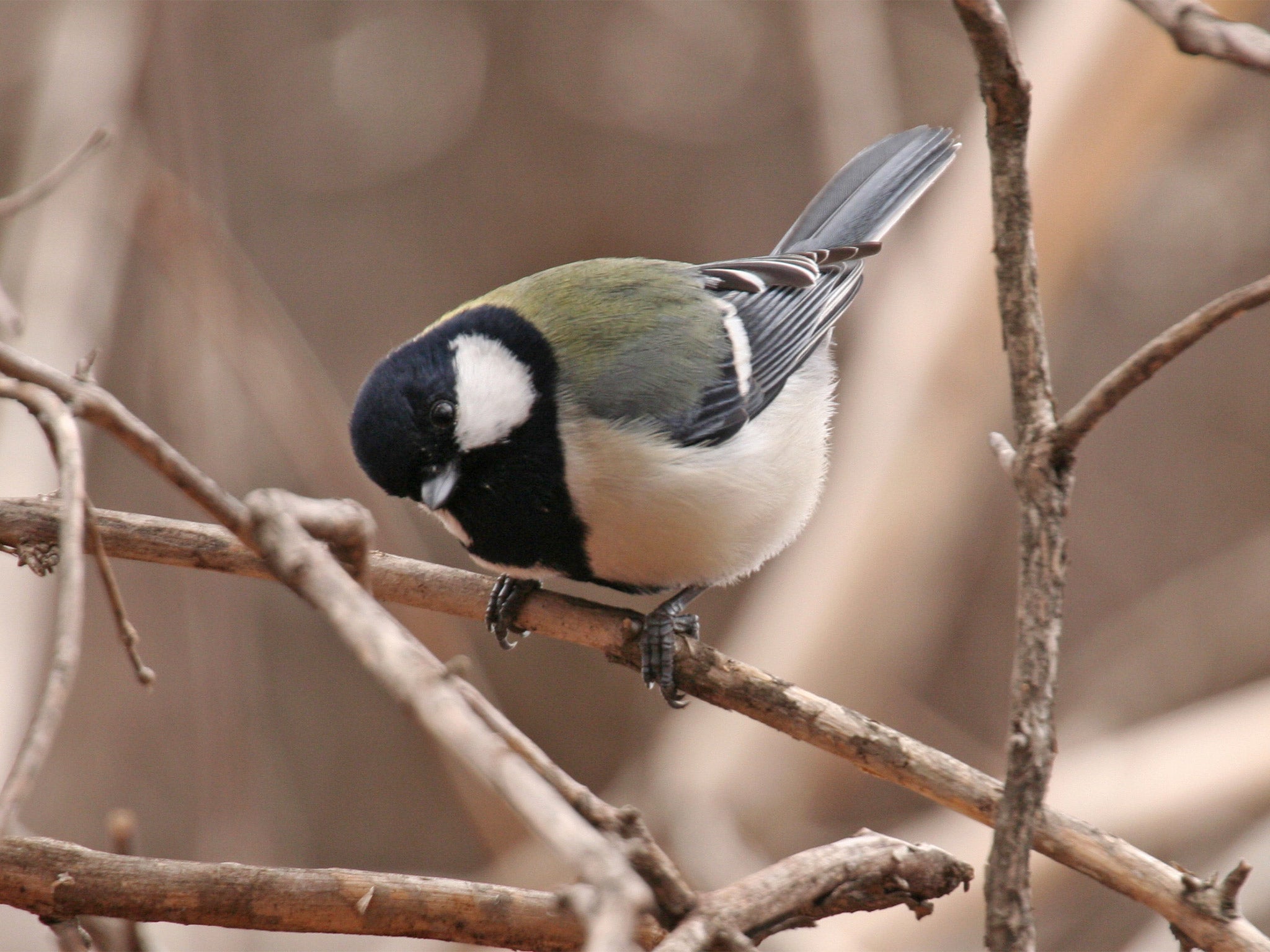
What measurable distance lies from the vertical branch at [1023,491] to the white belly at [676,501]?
858 millimetres

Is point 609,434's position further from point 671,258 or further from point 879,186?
point 671,258

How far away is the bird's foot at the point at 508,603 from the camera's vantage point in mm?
2211

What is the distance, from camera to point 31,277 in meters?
3.05

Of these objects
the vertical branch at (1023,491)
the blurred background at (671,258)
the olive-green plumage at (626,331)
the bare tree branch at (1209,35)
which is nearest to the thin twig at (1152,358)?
the vertical branch at (1023,491)

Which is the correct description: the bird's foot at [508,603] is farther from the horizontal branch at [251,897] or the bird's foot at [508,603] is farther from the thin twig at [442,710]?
the thin twig at [442,710]

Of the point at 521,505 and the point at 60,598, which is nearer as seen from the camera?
the point at 60,598

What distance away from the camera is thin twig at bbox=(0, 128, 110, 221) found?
4.54ft

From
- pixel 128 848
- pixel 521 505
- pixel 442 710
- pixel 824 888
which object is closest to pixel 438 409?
pixel 521 505

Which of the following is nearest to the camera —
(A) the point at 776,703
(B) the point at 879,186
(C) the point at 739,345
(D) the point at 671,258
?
(A) the point at 776,703

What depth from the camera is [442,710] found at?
2.63 ft

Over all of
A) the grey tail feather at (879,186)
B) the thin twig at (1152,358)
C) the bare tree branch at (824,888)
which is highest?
the grey tail feather at (879,186)

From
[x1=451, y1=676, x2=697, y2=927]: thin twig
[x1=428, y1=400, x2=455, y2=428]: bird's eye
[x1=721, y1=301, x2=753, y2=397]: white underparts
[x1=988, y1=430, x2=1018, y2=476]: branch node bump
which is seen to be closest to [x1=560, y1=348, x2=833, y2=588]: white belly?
[x1=721, y1=301, x2=753, y2=397]: white underparts

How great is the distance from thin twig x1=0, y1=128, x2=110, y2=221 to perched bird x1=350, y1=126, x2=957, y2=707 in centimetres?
63

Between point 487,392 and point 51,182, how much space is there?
87 cm
